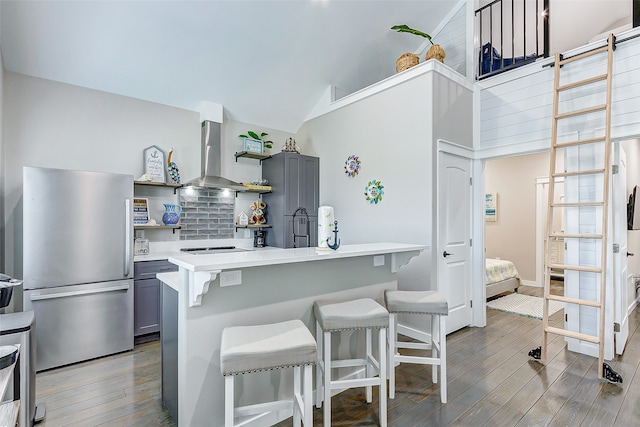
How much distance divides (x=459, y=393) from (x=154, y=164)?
13.5 ft

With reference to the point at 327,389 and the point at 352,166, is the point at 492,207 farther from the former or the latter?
the point at 327,389

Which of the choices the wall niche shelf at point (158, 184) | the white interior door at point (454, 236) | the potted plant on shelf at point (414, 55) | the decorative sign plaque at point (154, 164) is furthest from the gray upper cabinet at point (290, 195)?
the white interior door at point (454, 236)

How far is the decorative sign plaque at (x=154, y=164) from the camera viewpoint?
160 inches

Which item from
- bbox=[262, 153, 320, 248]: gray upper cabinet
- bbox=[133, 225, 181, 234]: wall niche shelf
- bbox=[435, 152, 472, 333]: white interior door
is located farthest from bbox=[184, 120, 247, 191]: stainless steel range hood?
bbox=[435, 152, 472, 333]: white interior door

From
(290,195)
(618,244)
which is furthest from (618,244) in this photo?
(290,195)

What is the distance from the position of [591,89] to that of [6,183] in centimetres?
600

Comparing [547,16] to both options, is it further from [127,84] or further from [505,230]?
[127,84]

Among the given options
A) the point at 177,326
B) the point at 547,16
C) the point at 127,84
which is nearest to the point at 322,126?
the point at 127,84

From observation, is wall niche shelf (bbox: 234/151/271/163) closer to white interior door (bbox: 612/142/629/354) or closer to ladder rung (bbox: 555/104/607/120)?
ladder rung (bbox: 555/104/607/120)

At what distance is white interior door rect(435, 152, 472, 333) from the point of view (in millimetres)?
3604

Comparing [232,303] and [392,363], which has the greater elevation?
[232,303]

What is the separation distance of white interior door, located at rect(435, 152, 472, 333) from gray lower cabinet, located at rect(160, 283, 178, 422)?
2.67 m

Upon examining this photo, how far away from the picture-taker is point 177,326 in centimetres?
199

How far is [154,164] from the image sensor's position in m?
4.11
